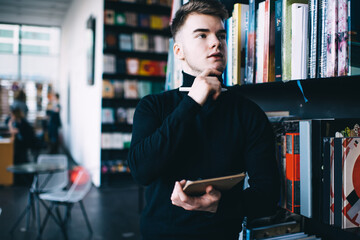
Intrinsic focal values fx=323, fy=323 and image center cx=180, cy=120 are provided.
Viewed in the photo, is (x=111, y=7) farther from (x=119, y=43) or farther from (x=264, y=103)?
(x=264, y=103)

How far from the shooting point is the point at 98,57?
17.7 ft

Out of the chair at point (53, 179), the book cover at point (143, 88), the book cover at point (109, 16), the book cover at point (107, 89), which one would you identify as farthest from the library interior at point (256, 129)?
the book cover at point (109, 16)

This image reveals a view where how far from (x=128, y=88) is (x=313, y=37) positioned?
177 inches

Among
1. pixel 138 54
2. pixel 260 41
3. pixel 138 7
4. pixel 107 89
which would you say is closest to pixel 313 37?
pixel 260 41

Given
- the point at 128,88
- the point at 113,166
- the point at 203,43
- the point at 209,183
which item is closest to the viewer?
the point at 209,183

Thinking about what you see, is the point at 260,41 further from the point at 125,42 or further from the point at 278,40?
the point at 125,42

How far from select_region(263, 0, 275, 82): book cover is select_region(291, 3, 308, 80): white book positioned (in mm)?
109

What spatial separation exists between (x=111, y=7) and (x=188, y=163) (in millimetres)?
4677

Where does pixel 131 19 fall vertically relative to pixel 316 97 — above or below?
above

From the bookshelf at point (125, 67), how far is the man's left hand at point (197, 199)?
436 cm

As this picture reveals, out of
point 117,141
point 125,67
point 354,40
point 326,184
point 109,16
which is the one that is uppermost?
point 109,16

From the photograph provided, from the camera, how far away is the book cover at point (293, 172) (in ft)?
3.71

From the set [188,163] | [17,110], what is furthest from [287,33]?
[17,110]

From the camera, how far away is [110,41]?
5223 mm
